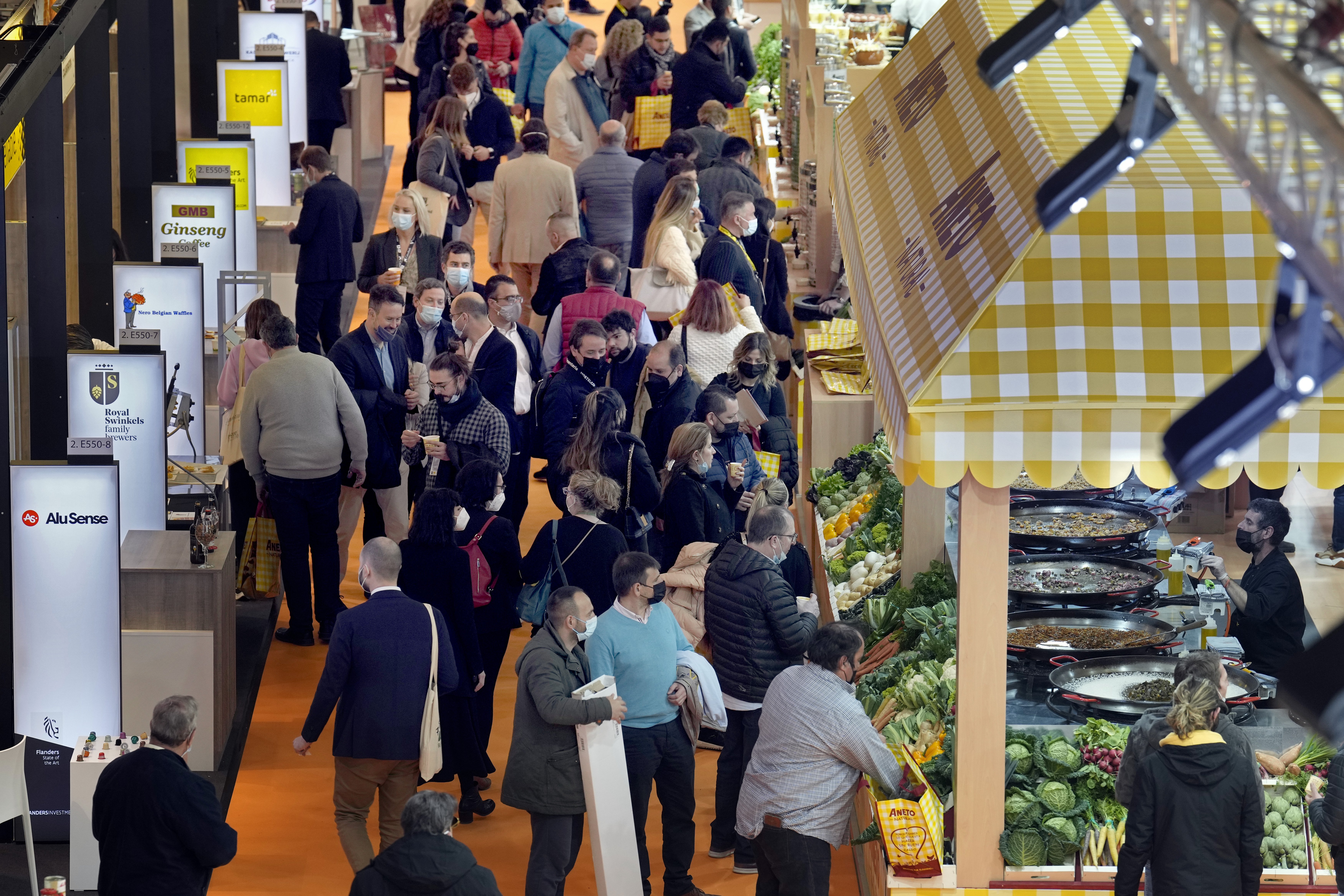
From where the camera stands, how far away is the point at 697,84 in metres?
13.6

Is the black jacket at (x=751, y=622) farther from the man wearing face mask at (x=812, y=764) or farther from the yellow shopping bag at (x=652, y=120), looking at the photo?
the yellow shopping bag at (x=652, y=120)

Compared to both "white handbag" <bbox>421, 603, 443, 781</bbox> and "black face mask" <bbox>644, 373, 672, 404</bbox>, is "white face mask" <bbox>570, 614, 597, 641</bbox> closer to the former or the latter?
"white handbag" <bbox>421, 603, 443, 781</bbox>

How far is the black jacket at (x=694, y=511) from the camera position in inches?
289

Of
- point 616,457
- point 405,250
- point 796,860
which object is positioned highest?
point 405,250

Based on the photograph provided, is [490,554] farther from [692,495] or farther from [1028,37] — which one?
[1028,37]

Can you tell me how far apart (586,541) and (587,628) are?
2.63ft

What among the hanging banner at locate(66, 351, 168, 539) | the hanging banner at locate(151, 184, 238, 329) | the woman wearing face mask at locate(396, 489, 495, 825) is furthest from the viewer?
the hanging banner at locate(151, 184, 238, 329)

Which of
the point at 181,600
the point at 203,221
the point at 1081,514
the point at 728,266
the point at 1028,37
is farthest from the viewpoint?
the point at 203,221

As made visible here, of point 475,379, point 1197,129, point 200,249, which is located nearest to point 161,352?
point 475,379

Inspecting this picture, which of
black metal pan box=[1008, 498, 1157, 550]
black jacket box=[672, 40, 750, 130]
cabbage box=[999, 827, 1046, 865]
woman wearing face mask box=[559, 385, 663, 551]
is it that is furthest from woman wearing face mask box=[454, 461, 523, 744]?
black jacket box=[672, 40, 750, 130]

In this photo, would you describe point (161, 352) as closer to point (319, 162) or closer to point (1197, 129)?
point (319, 162)

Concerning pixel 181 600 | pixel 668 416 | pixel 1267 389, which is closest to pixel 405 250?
pixel 668 416

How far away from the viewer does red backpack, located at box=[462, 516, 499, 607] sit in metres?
6.80

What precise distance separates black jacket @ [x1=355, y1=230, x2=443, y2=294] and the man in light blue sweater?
13.4 feet
